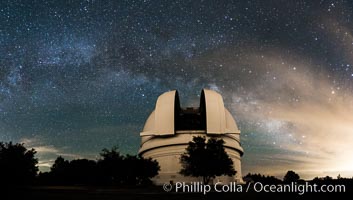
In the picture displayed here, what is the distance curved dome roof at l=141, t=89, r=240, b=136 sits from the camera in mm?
47938

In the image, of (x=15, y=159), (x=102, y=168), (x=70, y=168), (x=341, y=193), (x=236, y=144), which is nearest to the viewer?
(x=341, y=193)

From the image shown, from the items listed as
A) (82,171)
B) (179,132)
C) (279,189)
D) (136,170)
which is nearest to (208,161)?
(136,170)

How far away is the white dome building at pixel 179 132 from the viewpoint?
47.2 metres

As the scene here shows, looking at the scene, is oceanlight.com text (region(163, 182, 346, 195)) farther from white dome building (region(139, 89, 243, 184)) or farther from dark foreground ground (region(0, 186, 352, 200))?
white dome building (region(139, 89, 243, 184))

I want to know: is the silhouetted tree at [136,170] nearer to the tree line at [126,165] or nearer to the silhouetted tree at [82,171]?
the tree line at [126,165]

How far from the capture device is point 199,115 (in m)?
52.3

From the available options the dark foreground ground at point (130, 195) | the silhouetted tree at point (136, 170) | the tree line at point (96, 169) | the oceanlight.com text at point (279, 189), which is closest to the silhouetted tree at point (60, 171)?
the tree line at point (96, 169)

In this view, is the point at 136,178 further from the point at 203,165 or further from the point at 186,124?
the point at 186,124

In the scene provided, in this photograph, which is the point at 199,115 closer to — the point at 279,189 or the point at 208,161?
the point at 208,161

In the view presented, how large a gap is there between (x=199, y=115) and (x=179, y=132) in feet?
17.9

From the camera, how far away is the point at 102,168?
3791 centimetres

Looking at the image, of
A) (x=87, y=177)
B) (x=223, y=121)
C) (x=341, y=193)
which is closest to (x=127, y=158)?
(x=87, y=177)

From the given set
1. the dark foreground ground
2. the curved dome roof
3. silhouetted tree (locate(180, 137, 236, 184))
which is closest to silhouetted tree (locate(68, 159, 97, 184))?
the curved dome roof

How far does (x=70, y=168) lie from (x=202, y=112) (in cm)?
2136
